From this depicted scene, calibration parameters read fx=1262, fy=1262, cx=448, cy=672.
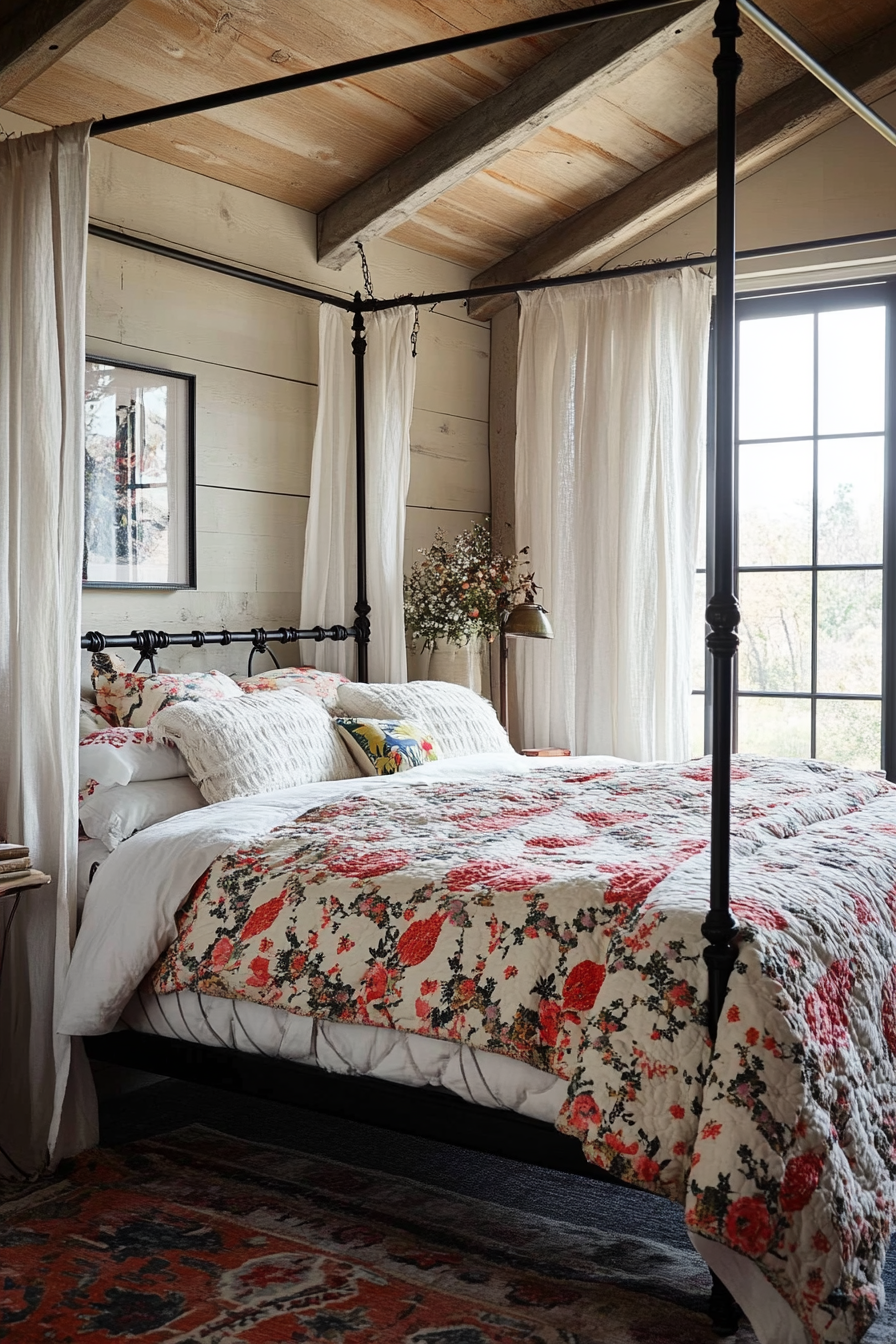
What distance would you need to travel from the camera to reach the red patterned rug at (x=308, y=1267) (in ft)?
6.85

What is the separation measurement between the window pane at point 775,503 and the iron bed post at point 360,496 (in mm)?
1590

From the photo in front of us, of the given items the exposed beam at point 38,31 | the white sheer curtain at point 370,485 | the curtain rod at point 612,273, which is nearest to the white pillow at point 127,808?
the white sheer curtain at point 370,485

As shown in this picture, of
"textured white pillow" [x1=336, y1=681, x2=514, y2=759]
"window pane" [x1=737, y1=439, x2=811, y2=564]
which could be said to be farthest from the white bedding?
"window pane" [x1=737, y1=439, x2=811, y2=564]

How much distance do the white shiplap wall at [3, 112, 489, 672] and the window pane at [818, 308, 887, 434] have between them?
5.57 ft

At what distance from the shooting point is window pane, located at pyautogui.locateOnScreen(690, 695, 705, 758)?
525 centimetres

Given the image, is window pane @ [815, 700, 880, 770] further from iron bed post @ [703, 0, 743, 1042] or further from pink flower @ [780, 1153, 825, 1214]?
pink flower @ [780, 1153, 825, 1214]

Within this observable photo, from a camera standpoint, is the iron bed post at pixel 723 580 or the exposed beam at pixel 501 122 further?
the exposed beam at pixel 501 122

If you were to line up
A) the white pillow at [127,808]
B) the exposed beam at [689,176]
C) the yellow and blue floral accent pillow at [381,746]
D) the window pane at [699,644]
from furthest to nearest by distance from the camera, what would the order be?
the window pane at [699,644] → the exposed beam at [689,176] → the yellow and blue floral accent pillow at [381,746] → the white pillow at [127,808]

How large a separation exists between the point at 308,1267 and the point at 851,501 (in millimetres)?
3666

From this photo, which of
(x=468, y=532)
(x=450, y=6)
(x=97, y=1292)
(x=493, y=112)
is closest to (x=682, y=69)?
(x=493, y=112)

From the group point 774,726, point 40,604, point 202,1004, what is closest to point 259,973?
point 202,1004

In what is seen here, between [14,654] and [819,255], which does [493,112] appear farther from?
[14,654]

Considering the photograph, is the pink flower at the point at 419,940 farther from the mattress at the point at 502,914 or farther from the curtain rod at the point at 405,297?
the curtain rod at the point at 405,297

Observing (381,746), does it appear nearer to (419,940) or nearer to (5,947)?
(5,947)
